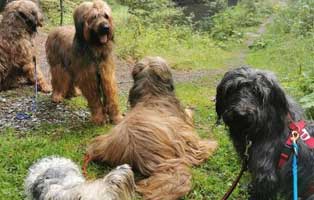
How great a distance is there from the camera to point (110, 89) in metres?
7.12

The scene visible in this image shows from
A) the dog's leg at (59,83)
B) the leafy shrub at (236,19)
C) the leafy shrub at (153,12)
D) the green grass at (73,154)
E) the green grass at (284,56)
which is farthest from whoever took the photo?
the leafy shrub at (236,19)

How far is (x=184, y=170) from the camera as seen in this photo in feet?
18.2

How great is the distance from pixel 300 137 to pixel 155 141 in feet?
6.29

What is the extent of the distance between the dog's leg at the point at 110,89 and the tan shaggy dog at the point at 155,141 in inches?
25.8

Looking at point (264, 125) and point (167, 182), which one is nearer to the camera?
point (264, 125)

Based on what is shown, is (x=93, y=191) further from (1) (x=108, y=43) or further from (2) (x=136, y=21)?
(2) (x=136, y=21)

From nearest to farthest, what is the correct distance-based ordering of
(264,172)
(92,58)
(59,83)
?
(264,172) < (92,58) < (59,83)

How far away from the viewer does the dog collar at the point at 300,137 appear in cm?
419

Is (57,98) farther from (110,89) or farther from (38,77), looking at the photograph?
(110,89)

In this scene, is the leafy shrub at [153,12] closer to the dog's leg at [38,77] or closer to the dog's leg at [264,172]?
the dog's leg at [38,77]

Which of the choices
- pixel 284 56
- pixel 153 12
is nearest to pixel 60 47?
pixel 284 56

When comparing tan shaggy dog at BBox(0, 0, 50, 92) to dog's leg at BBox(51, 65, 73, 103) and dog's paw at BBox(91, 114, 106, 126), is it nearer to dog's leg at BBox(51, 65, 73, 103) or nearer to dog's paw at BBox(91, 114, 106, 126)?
dog's leg at BBox(51, 65, 73, 103)

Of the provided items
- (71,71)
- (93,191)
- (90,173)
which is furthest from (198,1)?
(93,191)

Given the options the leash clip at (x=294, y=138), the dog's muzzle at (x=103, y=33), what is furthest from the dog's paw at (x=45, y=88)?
the leash clip at (x=294, y=138)
